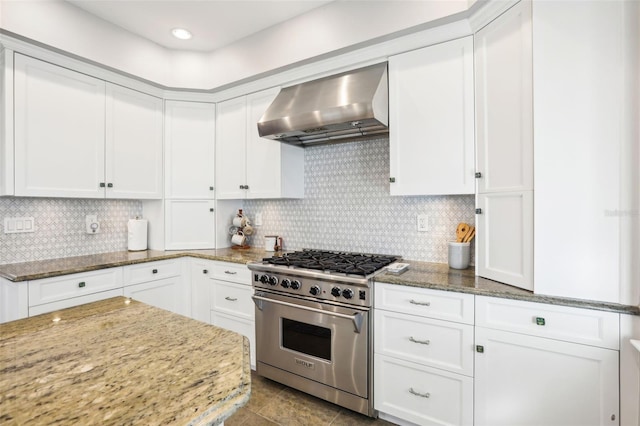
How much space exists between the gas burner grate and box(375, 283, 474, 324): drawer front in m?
0.18

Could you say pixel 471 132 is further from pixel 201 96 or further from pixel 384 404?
pixel 201 96

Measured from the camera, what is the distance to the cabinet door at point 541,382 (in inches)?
57.2

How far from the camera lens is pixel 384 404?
2012 mm

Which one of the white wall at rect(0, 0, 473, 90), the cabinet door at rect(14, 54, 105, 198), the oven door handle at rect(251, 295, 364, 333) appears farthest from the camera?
the cabinet door at rect(14, 54, 105, 198)

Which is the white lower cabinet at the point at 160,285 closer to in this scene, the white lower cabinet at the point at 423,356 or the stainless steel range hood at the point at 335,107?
the stainless steel range hood at the point at 335,107

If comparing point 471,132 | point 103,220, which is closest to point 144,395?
point 471,132

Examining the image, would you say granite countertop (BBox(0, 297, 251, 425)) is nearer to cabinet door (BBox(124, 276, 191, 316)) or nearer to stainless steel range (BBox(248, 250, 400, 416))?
stainless steel range (BBox(248, 250, 400, 416))

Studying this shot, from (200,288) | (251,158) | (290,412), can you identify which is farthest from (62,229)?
(290,412)

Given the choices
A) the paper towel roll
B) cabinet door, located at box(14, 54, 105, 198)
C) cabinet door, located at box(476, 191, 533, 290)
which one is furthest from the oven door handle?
cabinet door, located at box(14, 54, 105, 198)

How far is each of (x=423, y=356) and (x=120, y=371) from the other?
160cm

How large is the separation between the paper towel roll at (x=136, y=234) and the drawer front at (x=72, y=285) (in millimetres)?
609

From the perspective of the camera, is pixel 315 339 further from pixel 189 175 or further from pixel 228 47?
pixel 228 47

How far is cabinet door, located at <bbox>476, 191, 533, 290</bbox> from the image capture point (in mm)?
1656

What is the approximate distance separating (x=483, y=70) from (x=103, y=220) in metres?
3.29
